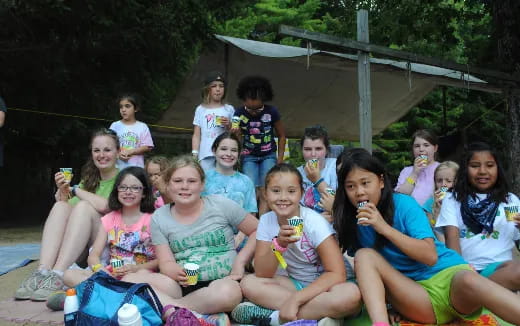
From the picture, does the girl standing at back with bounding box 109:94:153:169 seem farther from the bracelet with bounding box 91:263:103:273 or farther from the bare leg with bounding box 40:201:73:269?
the bracelet with bounding box 91:263:103:273

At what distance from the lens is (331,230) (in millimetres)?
2812

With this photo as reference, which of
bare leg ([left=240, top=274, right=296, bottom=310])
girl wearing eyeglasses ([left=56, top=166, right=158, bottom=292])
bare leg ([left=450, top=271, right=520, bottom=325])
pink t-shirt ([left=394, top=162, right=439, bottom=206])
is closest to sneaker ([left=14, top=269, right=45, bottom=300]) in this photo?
girl wearing eyeglasses ([left=56, top=166, right=158, bottom=292])

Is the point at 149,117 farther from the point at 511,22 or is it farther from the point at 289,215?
the point at 289,215

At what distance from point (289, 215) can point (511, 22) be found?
21.1ft

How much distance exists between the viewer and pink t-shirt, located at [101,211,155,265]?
11.2 feet

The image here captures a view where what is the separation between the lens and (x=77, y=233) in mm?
3533

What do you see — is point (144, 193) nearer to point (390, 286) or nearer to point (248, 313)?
point (248, 313)

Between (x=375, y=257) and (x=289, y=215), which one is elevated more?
(x=289, y=215)

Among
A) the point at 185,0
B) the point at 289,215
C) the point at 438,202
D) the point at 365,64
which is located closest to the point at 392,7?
the point at 185,0

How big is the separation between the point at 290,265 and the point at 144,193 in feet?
4.27

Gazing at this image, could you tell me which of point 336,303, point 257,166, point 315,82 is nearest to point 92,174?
point 257,166

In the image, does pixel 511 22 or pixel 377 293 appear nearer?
pixel 377 293

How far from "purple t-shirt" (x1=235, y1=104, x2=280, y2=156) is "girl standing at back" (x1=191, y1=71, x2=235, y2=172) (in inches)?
6.6

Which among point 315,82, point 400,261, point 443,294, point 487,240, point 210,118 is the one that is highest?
point 315,82
